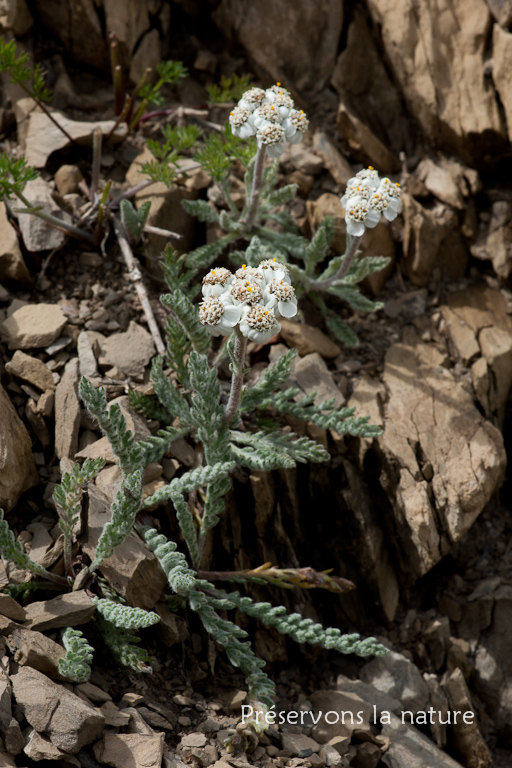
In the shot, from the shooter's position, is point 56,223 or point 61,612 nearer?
point 61,612

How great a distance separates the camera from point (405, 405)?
4883mm

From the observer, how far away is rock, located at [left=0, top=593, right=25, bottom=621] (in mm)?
3160

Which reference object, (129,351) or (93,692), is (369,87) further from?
(93,692)

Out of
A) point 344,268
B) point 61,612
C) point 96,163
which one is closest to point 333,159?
point 344,268

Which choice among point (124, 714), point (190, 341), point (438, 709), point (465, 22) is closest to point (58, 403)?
point (190, 341)

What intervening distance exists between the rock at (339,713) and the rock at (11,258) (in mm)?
3702

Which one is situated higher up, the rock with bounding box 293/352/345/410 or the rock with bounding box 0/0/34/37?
the rock with bounding box 0/0/34/37

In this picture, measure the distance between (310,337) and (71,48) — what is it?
353 centimetres

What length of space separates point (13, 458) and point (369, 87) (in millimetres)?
4762

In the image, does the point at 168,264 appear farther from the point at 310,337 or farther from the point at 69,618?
the point at 69,618

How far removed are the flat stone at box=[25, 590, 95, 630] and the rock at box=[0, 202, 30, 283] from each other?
94.1 inches

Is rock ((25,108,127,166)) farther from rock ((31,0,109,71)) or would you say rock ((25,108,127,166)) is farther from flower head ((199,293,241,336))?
flower head ((199,293,241,336))

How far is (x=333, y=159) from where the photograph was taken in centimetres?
546

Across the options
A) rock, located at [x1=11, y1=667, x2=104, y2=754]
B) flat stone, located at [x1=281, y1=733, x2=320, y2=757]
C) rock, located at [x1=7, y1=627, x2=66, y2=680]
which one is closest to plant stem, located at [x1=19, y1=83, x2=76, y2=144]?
rock, located at [x1=7, y1=627, x2=66, y2=680]
